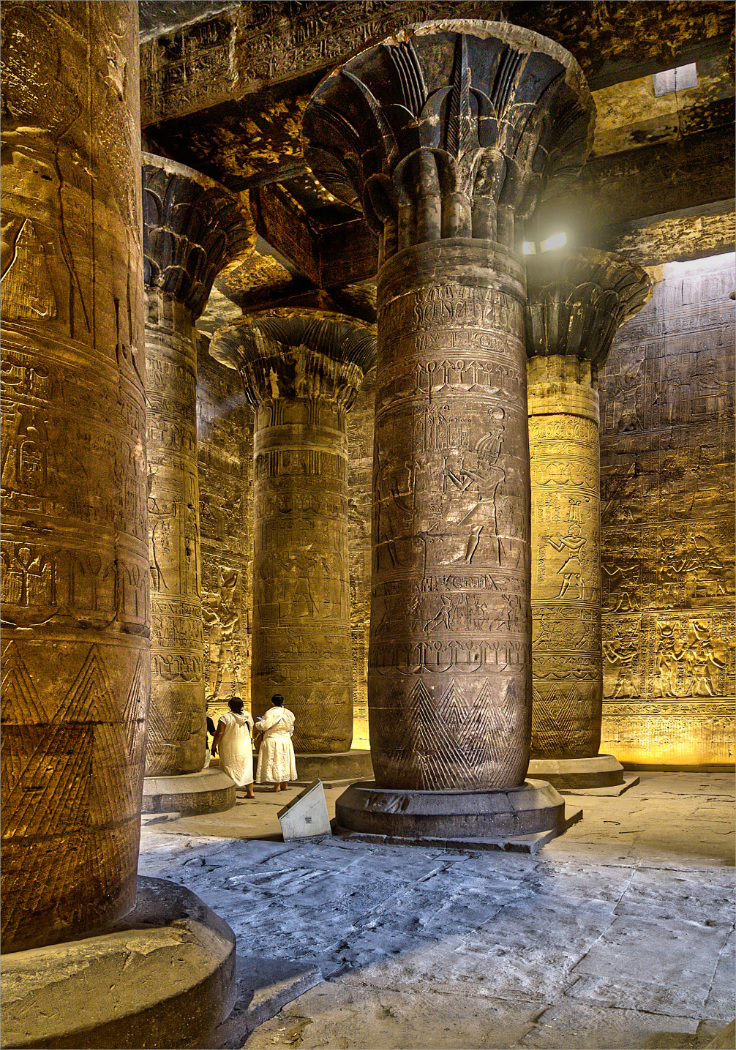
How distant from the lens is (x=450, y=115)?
244 inches

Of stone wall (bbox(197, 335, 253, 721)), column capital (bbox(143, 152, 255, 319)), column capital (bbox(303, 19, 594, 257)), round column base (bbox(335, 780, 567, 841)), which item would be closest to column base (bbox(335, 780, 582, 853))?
round column base (bbox(335, 780, 567, 841))

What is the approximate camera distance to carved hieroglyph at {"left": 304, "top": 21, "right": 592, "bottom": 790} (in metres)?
5.60

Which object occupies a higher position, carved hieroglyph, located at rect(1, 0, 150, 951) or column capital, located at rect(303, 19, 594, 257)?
column capital, located at rect(303, 19, 594, 257)

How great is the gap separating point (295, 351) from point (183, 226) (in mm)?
2945

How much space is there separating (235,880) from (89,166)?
3.50 m

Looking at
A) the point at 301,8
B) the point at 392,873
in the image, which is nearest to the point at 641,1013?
the point at 392,873

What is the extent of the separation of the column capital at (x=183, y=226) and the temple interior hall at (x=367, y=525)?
1.3 inches

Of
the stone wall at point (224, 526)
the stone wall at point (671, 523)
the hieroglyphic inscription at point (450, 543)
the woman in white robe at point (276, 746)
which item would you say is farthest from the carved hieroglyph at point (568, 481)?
the stone wall at point (224, 526)

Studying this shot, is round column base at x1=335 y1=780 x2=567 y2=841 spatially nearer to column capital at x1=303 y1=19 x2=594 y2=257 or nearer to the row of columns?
the row of columns

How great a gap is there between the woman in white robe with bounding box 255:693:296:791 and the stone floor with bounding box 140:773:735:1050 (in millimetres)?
2435

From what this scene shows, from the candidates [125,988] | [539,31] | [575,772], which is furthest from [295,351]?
[125,988]

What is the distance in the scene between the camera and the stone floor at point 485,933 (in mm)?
2525

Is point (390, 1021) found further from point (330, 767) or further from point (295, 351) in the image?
point (295, 351)

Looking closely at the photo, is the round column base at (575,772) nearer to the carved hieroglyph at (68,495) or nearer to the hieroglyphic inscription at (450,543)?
the hieroglyphic inscription at (450,543)
